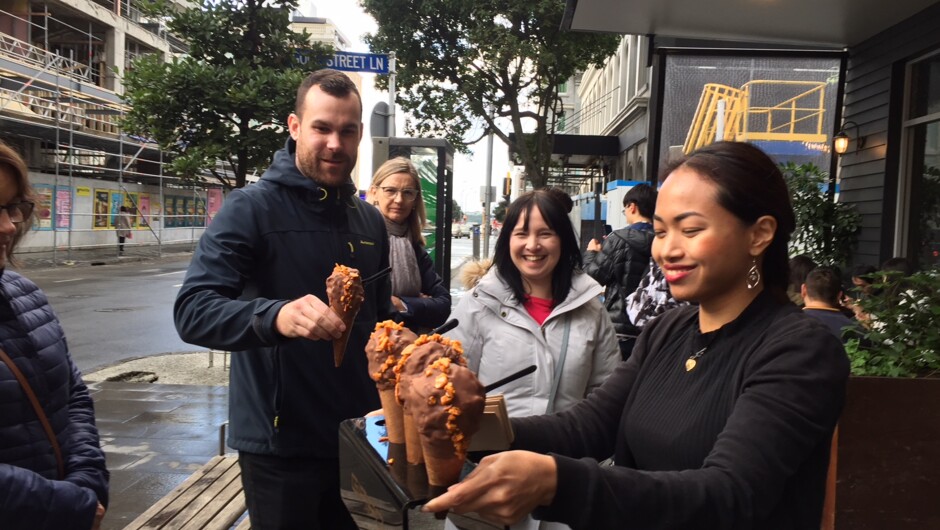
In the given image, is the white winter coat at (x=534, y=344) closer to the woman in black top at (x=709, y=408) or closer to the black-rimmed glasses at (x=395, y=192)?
the woman in black top at (x=709, y=408)

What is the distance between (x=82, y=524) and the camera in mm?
2033

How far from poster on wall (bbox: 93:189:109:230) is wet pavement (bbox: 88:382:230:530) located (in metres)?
21.4

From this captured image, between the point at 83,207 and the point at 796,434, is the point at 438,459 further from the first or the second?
the point at 83,207

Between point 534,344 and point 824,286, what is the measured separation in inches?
103

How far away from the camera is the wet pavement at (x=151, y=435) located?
5.03m

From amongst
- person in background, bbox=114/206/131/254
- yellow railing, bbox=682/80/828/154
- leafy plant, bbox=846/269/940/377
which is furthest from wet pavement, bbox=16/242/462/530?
person in background, bbox=114/206/131/254

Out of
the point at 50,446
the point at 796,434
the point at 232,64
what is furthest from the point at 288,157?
the point at 232,64

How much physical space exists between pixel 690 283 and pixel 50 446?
6.07 feet

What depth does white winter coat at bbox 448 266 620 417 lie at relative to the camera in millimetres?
2898

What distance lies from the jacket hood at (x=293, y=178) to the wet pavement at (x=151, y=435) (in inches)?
120

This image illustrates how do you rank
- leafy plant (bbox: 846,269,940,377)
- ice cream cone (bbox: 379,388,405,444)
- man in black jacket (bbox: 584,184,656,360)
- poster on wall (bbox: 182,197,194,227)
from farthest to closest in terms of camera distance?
poster on wall (bbox: 182,197,194,227) < man in black jacket (bbox: 584,184,656,360) < leafy plant (bbox: 846,269,940,377) < ice cream cone (bbox: 379,388,405,444)

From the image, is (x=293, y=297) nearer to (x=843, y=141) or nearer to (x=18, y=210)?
(x=18, y=210)

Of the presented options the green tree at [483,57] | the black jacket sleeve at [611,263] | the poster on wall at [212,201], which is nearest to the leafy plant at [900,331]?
the black jacket sleeve at [611,263]

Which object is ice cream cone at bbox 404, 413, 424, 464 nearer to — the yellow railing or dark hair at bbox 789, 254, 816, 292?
dark hair at bbox 789, 254, 816, 292
